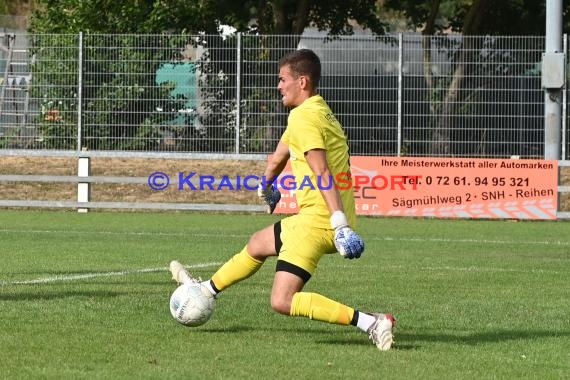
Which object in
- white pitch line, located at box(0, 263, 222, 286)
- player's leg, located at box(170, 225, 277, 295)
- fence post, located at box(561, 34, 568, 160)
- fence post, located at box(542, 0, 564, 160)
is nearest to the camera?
player's leg, located at box(170, 225, 277, 295)

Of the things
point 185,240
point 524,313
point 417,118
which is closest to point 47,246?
point 185,240

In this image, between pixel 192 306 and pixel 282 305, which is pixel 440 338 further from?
pixel 192 306

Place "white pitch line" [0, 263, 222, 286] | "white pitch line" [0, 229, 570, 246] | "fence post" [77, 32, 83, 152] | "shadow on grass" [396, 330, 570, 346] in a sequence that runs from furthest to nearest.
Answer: "fence post" [77, 32, 83, 152]
"white pitch line" [0, 229, 570, 246]
"white pitch line" [0, 263, 222, 286]
"shadow on grass" [396, 330, 570, 346]

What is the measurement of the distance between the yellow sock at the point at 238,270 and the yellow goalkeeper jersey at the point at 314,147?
602 millimetres

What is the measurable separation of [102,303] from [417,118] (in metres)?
13.8

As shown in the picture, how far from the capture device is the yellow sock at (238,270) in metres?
8.84

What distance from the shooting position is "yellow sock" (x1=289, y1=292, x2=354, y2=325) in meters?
8.34

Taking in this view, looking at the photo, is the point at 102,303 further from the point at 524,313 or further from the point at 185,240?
the point at 185,240

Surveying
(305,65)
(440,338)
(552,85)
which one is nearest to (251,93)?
(552,85)

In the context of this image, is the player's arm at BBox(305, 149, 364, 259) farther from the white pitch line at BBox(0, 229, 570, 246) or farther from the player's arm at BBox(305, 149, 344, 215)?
the white pitch line at BBox(0, 229, 570, 246)

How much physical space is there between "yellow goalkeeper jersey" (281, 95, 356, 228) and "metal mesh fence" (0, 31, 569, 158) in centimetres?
1498

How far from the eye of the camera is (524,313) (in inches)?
413

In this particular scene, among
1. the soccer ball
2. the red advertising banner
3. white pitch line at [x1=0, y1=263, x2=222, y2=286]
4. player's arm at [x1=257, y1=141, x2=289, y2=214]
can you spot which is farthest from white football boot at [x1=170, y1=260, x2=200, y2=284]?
the red advertising banner

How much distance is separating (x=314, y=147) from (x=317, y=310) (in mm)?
982
